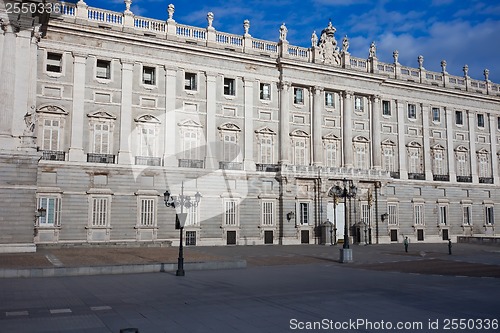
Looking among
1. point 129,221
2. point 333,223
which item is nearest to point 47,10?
point 129,221

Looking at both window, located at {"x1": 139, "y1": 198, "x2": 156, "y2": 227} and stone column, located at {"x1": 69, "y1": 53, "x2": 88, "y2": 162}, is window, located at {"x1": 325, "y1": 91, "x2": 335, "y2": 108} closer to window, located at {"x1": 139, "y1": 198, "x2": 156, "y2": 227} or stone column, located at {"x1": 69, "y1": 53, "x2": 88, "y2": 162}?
window, located at {"x1": 139, "y1": 198, "x2": 156, "y2": 227}

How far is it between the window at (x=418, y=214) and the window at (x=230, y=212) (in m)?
19.6

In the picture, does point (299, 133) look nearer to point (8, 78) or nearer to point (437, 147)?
point (437, 147)

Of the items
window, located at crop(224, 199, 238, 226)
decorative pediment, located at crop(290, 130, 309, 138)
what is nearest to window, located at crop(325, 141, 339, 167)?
decorative pediment, located at crop(290, 130, 309, 138)

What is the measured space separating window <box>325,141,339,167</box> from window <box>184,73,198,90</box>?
1361 cm

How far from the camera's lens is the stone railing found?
36.1m

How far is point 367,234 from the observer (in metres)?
43.5

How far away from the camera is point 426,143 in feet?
161

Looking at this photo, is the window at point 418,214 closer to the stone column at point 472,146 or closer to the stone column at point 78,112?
the stone column at point 472,146

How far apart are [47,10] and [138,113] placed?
9.94 m

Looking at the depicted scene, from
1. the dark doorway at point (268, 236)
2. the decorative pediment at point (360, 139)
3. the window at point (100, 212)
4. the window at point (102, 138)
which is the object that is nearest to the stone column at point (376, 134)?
the decorative pediment at point (360, 139)

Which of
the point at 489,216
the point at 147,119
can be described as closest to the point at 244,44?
the point at 147,119

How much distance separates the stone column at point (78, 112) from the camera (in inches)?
1339

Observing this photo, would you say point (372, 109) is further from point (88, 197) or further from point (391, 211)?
point (88, 197)
